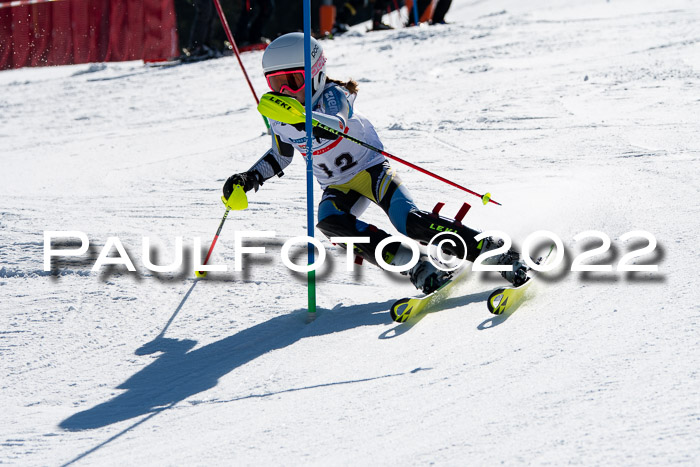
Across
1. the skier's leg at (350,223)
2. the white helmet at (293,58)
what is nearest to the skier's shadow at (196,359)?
the skier's leg at (350,223)

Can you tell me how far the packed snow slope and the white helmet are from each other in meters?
1.11

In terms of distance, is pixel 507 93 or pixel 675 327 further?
pixel 507 93

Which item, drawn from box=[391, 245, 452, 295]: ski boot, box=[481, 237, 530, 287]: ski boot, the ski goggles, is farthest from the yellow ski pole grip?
box=[481, 237, 530, 287]: ski boot

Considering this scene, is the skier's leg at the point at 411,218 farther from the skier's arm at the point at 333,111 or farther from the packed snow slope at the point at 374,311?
the skier's arm at the point at 333,111

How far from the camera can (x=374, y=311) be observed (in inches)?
160

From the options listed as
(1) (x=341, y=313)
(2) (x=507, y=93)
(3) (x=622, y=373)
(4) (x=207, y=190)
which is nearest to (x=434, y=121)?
(2) (x=507, y=93)

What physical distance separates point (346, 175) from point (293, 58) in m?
0.70

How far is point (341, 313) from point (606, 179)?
2534 mm

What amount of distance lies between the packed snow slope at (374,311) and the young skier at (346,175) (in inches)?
10.4

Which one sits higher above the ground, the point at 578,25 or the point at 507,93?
the point at 578,25

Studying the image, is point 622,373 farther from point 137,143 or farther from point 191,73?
point 191,73

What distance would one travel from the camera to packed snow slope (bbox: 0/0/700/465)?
271 centimetres

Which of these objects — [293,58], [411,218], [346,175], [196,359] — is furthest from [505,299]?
[293,58]

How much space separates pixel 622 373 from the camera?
2.83 metres
